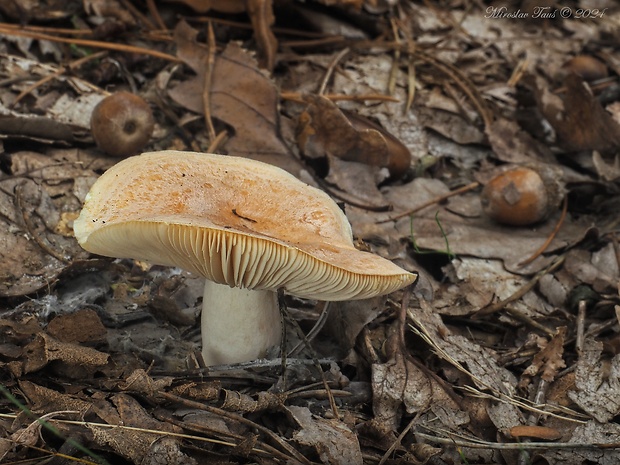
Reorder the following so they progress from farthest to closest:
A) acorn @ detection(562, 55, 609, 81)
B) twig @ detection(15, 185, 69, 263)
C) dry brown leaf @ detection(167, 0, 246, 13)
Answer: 1. acorn @ detection(562, 55, 609, 81)
2. dry brown leaf @ detection(167, 0, 246, 13)
3. twig @ detection(15, 185, 69, 263)

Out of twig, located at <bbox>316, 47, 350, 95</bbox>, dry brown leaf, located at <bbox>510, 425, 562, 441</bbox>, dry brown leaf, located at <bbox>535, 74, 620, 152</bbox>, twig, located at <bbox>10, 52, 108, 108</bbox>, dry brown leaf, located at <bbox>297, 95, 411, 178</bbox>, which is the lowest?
dry brown leaf, located at <bbox>510, 425, 562, 441</bbox>

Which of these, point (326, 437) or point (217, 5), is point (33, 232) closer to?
point (326, 437)

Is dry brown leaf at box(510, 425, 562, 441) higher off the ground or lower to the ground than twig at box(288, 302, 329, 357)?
higher

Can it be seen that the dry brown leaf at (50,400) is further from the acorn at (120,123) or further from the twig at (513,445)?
the acorn at (120,123)

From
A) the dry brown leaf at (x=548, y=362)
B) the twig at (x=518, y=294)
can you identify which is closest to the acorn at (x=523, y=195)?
the twig at (x=518, y=294)

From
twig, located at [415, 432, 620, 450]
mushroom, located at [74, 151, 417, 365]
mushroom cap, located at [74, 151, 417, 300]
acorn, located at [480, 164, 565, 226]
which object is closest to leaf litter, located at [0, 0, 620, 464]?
twig, located at [415, 432, 620, 450]

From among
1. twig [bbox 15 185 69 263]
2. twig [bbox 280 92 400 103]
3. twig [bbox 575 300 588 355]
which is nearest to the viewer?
twig [bbox 575 300 588 355]

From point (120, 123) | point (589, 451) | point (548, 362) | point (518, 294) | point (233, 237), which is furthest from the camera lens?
point (120, 123)

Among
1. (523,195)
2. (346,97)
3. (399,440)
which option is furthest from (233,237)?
(346,97)

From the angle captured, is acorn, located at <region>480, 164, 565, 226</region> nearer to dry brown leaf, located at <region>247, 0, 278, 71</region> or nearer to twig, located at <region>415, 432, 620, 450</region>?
twig, located at <region>415, 432, 620, 450</region>
